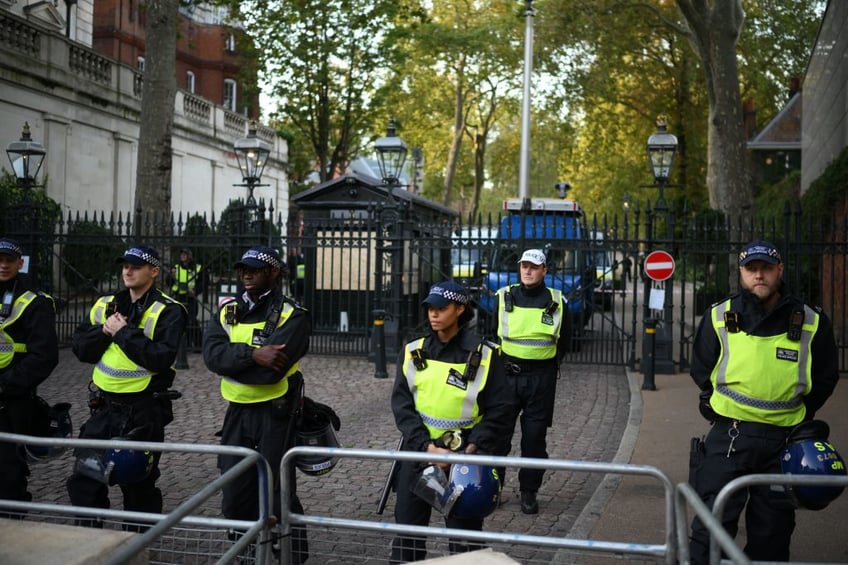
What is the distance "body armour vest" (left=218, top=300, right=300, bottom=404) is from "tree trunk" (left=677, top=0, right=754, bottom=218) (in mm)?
17097

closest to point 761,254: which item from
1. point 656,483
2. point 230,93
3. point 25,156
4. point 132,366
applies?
point 656,483

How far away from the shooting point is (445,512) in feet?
13.8

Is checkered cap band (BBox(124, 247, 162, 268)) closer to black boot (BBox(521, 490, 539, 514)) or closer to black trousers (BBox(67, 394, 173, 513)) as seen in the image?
black trousers (BBox(67, 394, 173, 513))

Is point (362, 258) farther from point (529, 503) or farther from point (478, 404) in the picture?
point (478, 404)

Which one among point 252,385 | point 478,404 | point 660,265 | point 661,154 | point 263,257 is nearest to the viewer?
point 478,404

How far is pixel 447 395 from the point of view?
4.65 meters

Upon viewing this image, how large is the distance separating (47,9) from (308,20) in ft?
27.0

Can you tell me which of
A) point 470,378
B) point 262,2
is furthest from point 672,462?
point 262,2

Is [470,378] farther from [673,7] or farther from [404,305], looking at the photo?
[673,7]

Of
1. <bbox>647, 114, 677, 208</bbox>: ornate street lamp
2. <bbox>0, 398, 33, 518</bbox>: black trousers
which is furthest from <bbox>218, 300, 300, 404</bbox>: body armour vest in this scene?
<bbox>647, 114, 677, 208</bbox>: ornate street lamp

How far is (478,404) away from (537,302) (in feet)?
8.20

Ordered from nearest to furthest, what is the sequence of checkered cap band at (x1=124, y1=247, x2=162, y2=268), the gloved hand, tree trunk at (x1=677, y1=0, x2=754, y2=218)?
the gloved hand < checkered cap band at (x1=124, y1=247, x2=162, y2=268) < tree trunk at (x1=677, y1=0, x2=754, y2=218)

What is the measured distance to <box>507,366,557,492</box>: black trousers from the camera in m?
6.75

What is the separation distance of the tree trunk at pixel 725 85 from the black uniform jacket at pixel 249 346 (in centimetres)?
1702
